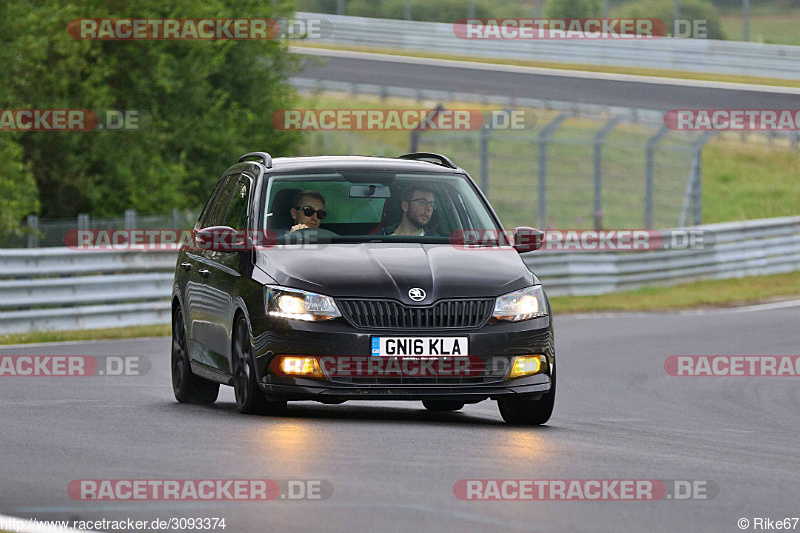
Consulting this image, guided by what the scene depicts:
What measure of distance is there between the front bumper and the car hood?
0.71 feet

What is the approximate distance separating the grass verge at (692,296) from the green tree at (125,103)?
9985 millimetres

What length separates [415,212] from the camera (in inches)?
417

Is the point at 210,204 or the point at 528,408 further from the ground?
the point at 210,204

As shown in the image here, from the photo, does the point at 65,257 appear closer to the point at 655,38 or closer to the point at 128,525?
the point at 128,525

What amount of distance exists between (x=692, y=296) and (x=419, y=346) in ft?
58.6

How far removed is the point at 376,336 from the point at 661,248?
63.8ft

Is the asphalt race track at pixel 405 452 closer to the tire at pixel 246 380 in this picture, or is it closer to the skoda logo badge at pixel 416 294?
the tire at pixel 246 380

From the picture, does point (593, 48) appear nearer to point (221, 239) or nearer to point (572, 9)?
point (572, 9)

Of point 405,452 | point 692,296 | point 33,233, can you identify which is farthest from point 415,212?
point 692,296

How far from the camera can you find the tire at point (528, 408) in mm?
10047

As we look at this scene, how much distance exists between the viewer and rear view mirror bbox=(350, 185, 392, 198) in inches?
415

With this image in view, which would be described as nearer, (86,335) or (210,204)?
(210,204)

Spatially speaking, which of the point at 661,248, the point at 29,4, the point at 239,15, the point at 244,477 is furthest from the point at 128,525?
the point at 239,15

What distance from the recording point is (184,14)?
3303cm
